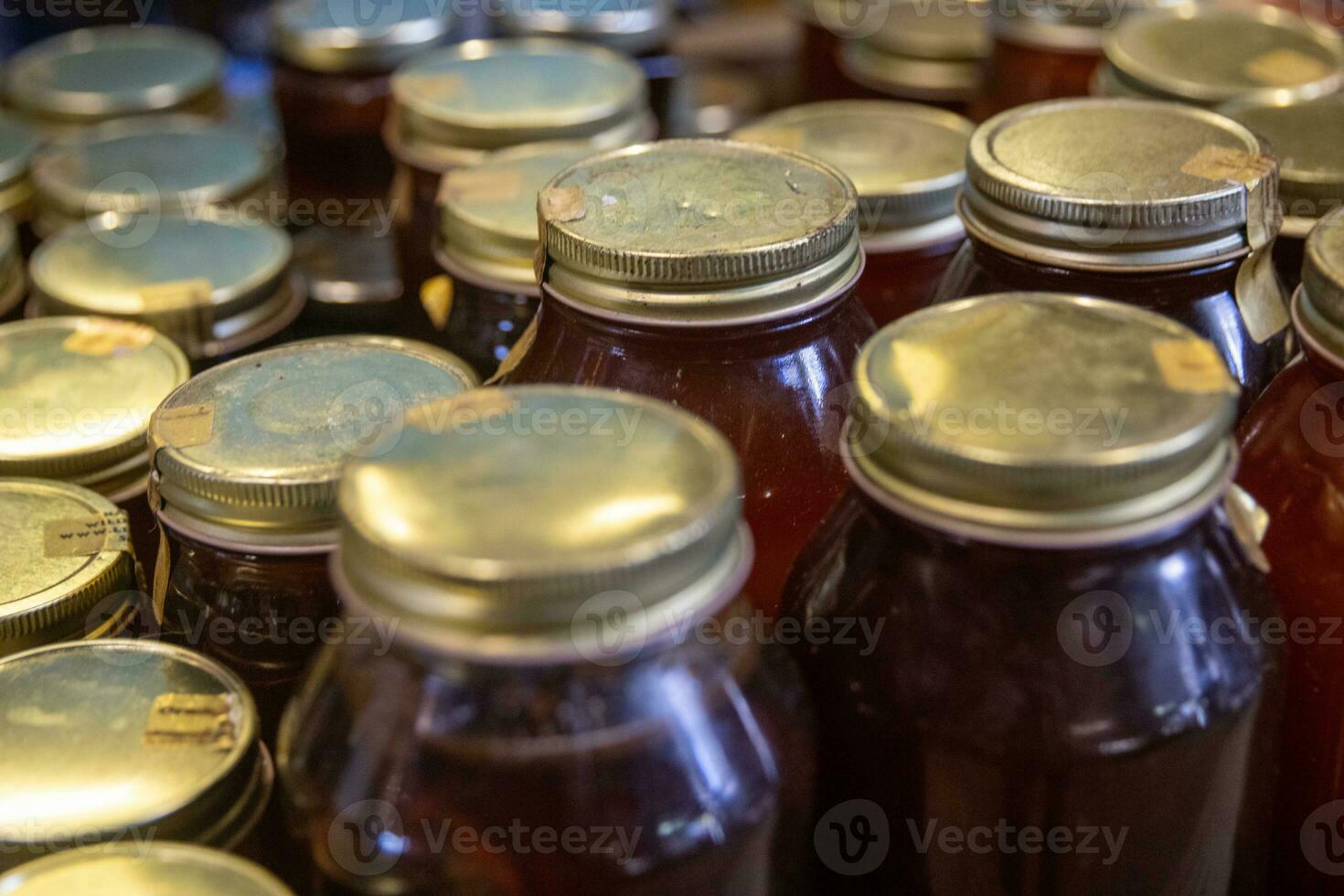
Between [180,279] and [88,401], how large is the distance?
20 centimetres

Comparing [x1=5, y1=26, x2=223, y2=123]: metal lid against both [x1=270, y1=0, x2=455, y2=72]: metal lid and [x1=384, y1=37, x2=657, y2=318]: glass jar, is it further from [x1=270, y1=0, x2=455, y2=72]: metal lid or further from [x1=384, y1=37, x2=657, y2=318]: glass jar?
[x1=384, y1=37, x2=657, y2=318]: glass jar

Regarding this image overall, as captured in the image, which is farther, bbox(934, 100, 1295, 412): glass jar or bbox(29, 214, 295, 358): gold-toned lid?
bbox(29, 214, 295, 358): gold-toned lid

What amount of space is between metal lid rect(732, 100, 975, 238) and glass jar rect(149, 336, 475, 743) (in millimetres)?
344

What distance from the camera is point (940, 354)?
2.19 ft

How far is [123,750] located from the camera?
714 millimetres

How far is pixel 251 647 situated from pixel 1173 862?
1.65 feet

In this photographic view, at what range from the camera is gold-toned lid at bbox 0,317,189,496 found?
3.21 feet

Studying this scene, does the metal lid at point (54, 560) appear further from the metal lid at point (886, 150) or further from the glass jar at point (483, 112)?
the metal lid at point (886, 150)

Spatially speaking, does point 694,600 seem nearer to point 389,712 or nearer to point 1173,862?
point 389,712

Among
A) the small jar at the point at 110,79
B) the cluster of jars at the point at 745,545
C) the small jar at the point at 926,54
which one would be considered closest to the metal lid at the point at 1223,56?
the cluster of jars at the point at 745,545

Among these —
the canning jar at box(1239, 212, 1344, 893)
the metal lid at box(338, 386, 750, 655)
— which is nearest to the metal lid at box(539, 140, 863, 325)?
the metal lid at box(338, 386, 750, 655)

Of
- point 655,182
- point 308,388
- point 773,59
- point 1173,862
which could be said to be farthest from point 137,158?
point 1173,862

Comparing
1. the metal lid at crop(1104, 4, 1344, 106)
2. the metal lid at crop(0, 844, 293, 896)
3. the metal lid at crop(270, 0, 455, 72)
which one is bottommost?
the metal lid at crop(0, 844, 293, 896)

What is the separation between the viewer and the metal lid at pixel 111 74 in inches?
61.5
